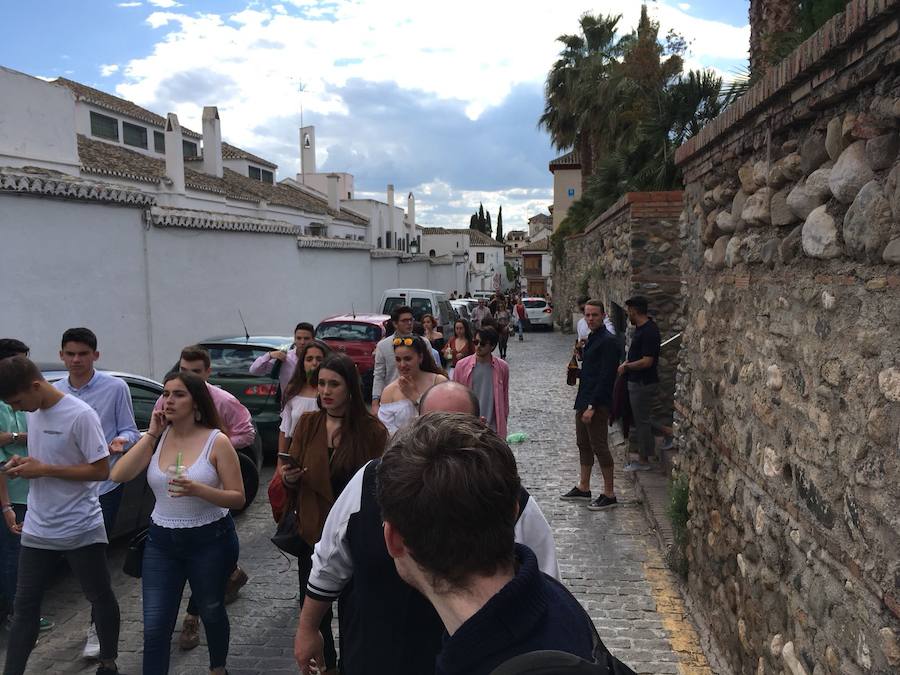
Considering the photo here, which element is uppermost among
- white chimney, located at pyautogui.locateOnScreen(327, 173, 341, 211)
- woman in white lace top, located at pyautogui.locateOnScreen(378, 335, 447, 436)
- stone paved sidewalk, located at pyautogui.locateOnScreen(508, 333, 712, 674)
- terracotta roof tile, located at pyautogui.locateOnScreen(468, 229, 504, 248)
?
white chimney, located at pyautogui.locateOnScreen(327, 173, 341, 211)

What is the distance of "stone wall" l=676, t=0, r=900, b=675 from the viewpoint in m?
2.46

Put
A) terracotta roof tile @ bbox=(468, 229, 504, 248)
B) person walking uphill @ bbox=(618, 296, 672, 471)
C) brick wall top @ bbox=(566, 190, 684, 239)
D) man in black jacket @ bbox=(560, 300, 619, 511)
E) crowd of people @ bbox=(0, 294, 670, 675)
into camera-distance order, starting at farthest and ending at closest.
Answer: terracotta roof tile @ bbox=(468, 229, 504, 248)
brick wall top @ bbox=(566, 190, 684, 239)
person walking uphill @ bbox=(618, 296, 672, 471)
man in black jacket @ bbox=(560, 300, 619, 511)
crowd of people @ bbox=(0, 294, 670, 675)

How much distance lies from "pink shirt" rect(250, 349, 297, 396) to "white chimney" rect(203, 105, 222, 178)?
97.2 feet

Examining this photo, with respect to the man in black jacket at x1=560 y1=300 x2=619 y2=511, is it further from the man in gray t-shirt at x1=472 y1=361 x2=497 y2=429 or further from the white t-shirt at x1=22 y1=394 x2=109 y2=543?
the white t-shirt at x1=22 y1=394 x2=109 y2=543

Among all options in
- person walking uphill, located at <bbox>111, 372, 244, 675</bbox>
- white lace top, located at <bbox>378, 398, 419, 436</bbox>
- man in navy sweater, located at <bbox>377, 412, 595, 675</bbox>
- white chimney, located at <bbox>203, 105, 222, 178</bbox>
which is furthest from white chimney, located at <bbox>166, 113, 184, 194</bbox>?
man in navy sweater, located at <bbox>377, 412, 595, 675</bbox>

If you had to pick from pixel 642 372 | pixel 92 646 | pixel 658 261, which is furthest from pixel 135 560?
pixel 658 261

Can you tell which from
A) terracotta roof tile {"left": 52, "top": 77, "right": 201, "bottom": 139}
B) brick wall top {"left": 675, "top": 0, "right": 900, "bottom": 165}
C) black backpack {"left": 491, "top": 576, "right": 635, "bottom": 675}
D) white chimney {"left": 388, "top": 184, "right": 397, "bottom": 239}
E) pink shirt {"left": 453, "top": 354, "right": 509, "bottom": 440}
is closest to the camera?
black backpack {"left": 491, "top": 576, "right": 635, "bottom": 675}

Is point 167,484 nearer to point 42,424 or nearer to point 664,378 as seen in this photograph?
point 42,424

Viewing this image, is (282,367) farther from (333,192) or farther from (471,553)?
(333,192)

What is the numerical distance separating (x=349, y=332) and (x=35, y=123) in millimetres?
11263

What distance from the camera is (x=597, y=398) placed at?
23.5ft

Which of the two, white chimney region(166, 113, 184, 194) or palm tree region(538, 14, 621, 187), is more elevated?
palm tree region(538, 14, 621, 187)

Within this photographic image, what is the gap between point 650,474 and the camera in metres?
8.17

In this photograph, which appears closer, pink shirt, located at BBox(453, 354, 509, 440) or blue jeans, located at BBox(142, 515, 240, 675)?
blue jeans, located at BBox(142, 515, 240, 675)
